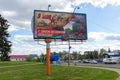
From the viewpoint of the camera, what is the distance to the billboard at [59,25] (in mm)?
31375

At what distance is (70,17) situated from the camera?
33875 mm

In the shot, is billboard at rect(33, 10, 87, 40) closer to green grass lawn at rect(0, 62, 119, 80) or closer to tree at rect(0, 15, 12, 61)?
green grass lawn at rect(0, 62, 119, 80)

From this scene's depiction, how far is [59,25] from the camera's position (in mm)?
32719

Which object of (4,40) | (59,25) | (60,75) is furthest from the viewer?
(4,40)

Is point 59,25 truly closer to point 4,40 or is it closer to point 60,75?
point 60,75

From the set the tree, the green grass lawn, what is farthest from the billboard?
the tree

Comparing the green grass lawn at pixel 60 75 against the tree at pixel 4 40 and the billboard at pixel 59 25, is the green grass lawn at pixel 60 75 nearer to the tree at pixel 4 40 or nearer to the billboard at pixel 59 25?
the billboard at pixel 59 25

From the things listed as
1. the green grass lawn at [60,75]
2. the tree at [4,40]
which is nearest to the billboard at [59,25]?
the green grass lawn at [60,75]

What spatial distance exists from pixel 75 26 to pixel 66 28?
1331 millimetres

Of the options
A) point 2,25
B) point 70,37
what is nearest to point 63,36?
→ point 70,37

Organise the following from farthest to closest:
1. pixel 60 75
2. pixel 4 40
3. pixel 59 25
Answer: pixel 4 40 → pixel 59 25 → pixel 60 75

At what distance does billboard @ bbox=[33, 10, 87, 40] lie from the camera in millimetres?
31375

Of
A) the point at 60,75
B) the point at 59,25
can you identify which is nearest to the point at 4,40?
the point at 59,25

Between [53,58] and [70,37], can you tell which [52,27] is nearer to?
[70,37]
